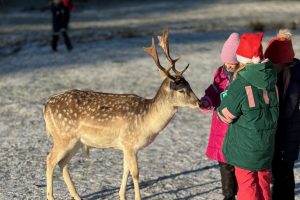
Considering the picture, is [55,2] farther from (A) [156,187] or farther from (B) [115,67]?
(A) [156,187]

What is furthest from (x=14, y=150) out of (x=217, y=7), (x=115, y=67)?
(x=217, y=7)

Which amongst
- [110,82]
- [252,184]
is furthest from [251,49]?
[110,82]

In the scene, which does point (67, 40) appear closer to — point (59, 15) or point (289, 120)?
point (59, 15)

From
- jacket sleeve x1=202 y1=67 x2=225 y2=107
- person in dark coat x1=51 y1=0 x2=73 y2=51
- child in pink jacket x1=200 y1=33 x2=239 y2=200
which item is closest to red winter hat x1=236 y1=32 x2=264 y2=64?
child in pink jacket x1=200 y1=33 x2=239 y2=200

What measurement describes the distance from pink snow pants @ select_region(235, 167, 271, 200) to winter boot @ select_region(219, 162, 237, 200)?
2.00ft

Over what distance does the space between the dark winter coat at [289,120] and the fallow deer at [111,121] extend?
41.1 inches

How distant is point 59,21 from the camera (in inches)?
639

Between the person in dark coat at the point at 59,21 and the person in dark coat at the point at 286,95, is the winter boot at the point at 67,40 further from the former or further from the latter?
the person in dark coat at the point at 286,95

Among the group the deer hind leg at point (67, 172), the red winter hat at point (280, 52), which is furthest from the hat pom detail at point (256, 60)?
the deer hind leg at point (67, 172)

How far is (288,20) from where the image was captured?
22500 mm

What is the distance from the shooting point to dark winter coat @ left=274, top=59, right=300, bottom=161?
4672 mm

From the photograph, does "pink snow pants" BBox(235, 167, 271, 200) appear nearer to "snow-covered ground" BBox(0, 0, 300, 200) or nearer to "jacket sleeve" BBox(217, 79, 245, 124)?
"jacket sleeve" BBox(217, 79, 245, 124)

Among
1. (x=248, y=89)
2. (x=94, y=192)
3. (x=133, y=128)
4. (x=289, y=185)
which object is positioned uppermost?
(x=248, y=89)

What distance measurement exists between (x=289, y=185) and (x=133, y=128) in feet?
5.06
